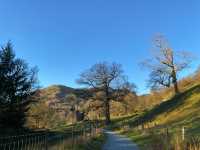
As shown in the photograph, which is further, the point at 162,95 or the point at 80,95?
the point at 162,95

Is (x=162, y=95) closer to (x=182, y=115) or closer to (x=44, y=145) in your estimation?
(x=182, y=115)

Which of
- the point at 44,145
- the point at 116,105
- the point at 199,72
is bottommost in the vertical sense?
the point at 44,145

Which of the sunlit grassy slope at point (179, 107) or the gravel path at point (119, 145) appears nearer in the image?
the gravel path at point (119, 145)

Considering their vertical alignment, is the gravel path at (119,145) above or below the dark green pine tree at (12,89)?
below

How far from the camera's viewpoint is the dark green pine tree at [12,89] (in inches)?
1431

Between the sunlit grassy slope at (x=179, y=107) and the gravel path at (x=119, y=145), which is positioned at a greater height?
the sunlit grassy slope at (x=179, y=107)

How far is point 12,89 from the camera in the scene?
38.4 m

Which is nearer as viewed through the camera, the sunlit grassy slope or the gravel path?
the gravel path

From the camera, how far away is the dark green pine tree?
36344 millimetres

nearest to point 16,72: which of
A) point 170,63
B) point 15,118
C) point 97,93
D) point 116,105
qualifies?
point 15,118

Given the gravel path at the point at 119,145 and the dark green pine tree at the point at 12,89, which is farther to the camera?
the dark green pine tree at the point at 12,89

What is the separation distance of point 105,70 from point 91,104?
7.27 metres

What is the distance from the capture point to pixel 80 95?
7044 cm

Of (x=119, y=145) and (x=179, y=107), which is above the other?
(x=179, y=107)
